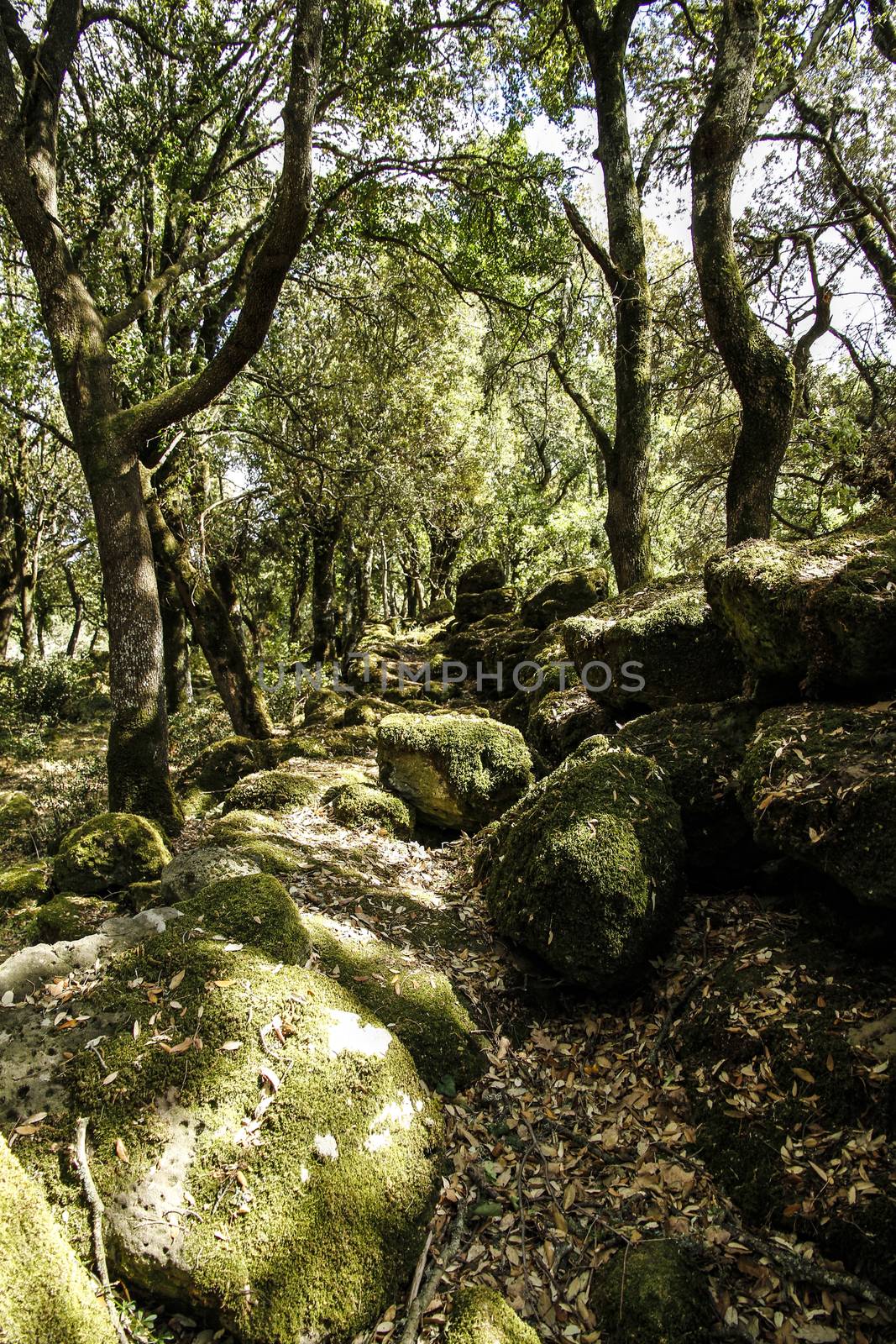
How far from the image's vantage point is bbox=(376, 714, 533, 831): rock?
6.68 metres

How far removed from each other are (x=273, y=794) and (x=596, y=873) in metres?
4.54

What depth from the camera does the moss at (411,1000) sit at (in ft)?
12.0

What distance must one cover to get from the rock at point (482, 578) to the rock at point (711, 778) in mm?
15449

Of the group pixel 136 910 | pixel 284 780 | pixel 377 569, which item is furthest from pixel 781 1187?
pixel 377 569

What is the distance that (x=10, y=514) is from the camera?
60.1ft

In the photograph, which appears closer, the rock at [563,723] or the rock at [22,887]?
the rock at [22,887]

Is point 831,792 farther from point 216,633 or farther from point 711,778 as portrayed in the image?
point 216,633

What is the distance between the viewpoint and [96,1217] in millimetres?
2379

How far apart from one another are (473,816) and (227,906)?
3400 mm

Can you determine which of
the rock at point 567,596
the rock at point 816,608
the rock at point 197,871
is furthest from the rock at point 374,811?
the rock at point 567,596

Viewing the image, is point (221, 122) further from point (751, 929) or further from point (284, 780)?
point (751, 929)

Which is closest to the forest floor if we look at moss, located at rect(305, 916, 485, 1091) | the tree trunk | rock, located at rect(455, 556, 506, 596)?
moss, located at rect(305, 916, 485, 1091)

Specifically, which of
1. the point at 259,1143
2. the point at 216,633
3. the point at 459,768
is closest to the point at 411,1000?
the point at 259,1143

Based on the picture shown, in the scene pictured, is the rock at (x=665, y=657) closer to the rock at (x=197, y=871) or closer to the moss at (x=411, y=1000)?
the moss at (x=411, y=1000)
